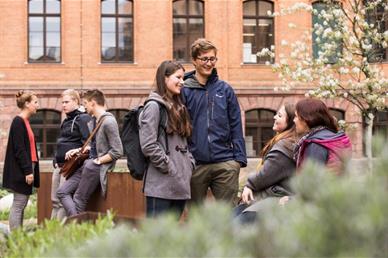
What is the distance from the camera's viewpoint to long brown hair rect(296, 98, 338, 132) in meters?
5.84

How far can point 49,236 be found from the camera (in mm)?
3398

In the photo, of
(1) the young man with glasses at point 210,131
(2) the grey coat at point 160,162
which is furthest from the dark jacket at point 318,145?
(2) the grey coat at point 160,162

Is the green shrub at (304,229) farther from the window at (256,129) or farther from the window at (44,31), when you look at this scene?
the window at (44,31)

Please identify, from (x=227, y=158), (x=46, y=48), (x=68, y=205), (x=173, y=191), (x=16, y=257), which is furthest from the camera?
(x=46, y=48)

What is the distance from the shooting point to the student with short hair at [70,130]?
8742mm

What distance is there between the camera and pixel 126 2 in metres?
28.0

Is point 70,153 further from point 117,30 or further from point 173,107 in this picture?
point 117,30

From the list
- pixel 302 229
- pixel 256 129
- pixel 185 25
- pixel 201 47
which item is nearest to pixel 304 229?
pixel 302 229

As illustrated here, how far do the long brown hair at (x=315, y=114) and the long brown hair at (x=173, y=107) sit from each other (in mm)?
985

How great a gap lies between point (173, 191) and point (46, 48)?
2246 cm

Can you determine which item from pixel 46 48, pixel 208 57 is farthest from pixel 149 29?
pixel 208 57

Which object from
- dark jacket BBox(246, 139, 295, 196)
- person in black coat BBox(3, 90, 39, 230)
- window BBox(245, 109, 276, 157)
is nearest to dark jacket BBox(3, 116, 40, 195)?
person in black coat BBox(3, 90, 39, 230)

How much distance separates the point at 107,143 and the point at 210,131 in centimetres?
193

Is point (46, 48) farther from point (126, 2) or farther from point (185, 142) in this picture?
point (185, 142)
